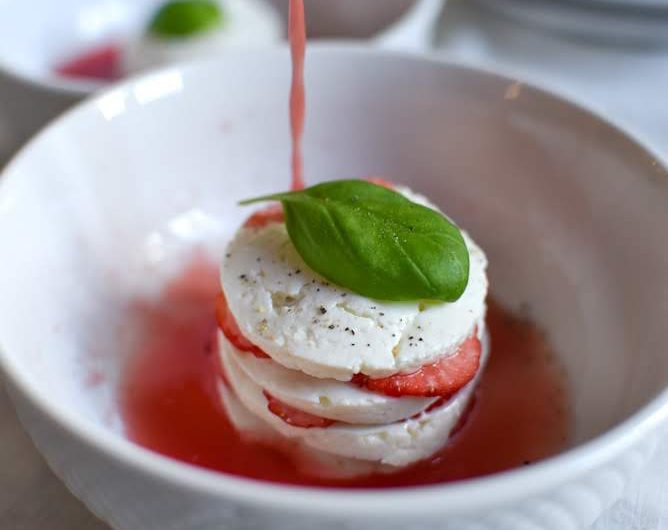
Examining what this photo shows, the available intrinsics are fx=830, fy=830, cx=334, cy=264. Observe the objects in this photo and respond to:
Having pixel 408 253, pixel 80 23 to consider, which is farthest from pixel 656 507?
pixel 80 23

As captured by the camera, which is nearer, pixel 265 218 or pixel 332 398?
pixel 332 398

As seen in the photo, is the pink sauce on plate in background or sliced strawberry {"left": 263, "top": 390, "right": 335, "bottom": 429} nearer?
sliced strawberry {"left": 263, "top": 390, "right": 335, "bottom": 429}

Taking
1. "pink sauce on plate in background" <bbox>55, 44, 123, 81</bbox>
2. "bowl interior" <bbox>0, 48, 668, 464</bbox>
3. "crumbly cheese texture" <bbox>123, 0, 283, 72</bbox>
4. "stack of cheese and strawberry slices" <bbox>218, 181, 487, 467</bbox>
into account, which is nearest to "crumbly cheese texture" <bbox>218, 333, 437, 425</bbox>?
"stack of cheese and strawberry slices" <bbox>218, 181, 487, 467</bbox>

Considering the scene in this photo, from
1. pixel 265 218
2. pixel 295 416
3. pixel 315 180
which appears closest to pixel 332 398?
pixel 295 416

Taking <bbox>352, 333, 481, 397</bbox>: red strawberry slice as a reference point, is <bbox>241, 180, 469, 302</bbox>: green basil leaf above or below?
above

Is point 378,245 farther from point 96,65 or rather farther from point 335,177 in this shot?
point 96,65

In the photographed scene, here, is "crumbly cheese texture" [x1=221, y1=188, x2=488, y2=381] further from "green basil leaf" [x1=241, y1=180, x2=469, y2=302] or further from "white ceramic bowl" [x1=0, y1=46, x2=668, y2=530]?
"white ceramic bowl" [x1=0, y1=46, x2=668, y2=530]
